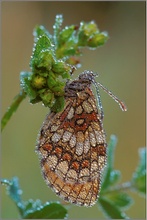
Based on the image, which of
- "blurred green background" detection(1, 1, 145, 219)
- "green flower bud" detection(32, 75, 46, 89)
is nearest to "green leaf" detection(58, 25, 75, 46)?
"green flower bud" detection(32, 75, 46, 89)

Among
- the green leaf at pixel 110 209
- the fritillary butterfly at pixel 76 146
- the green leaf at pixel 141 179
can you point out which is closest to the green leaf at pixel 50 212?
the fritillary butterfly at pixel 76 146

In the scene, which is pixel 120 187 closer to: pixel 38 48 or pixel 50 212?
pixel 50 212

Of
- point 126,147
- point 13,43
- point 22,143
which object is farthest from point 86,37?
point 13,43

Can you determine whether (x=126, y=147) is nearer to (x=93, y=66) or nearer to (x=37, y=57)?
(x=93, y=66)

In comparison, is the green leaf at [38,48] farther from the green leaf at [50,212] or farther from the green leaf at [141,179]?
the green leaf at [141,179]

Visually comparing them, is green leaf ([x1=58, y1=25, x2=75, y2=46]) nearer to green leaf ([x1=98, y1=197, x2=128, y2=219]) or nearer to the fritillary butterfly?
the fritillary butterfly

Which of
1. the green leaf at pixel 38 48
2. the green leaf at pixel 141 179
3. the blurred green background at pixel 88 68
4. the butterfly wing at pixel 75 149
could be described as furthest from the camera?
the blurred green background at pixel 88 68

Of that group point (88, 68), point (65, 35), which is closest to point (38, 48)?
point (65, 35)
